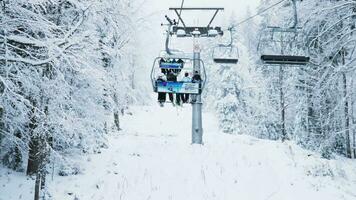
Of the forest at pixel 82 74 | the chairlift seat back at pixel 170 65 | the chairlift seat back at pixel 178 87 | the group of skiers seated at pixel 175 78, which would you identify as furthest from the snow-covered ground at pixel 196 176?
the chairlift seat back at pixel 170 65

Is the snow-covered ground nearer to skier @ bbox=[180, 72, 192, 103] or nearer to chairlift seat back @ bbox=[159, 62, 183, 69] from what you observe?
skier @ bbox=[180, 72, 192, 103]

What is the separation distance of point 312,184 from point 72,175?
8.24 metres

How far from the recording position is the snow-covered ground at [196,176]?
1211 centimetres

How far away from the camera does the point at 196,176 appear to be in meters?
13.8

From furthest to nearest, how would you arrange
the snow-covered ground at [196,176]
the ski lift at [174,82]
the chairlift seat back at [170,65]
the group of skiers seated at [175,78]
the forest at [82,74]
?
1. the chairlift seat back at [170,65]
2. the group of skiers seated at [175,78]
3. the ski lift at [174,82]
4. the snow-covered ground at [196,176]
5. the forest at [82,74]

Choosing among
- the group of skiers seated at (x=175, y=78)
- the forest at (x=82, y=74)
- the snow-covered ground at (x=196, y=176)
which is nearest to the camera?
the forest at (x=82, y=74)

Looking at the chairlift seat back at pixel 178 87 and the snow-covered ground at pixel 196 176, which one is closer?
the snow-covered ground at pixel 196 176

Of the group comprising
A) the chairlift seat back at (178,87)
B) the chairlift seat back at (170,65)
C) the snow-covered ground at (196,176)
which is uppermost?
the chairlift seat back at (170,65)

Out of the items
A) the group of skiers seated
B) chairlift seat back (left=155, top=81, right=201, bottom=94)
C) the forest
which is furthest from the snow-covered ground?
chairlift seat back (left=155, top=81, right=201, bottom=94)

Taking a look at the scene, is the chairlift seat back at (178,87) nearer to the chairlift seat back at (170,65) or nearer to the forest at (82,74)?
the chairlift seat back at (170,65)

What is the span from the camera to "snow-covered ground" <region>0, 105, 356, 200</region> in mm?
A: 12109

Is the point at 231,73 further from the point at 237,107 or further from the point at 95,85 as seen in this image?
the point at 95,85

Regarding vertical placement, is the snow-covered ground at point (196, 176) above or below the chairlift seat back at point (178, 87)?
below

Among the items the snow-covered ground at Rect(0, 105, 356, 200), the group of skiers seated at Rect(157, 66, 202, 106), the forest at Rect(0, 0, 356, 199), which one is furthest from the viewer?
the group of skiers seated at Rect(157, 66, 202, 106)
